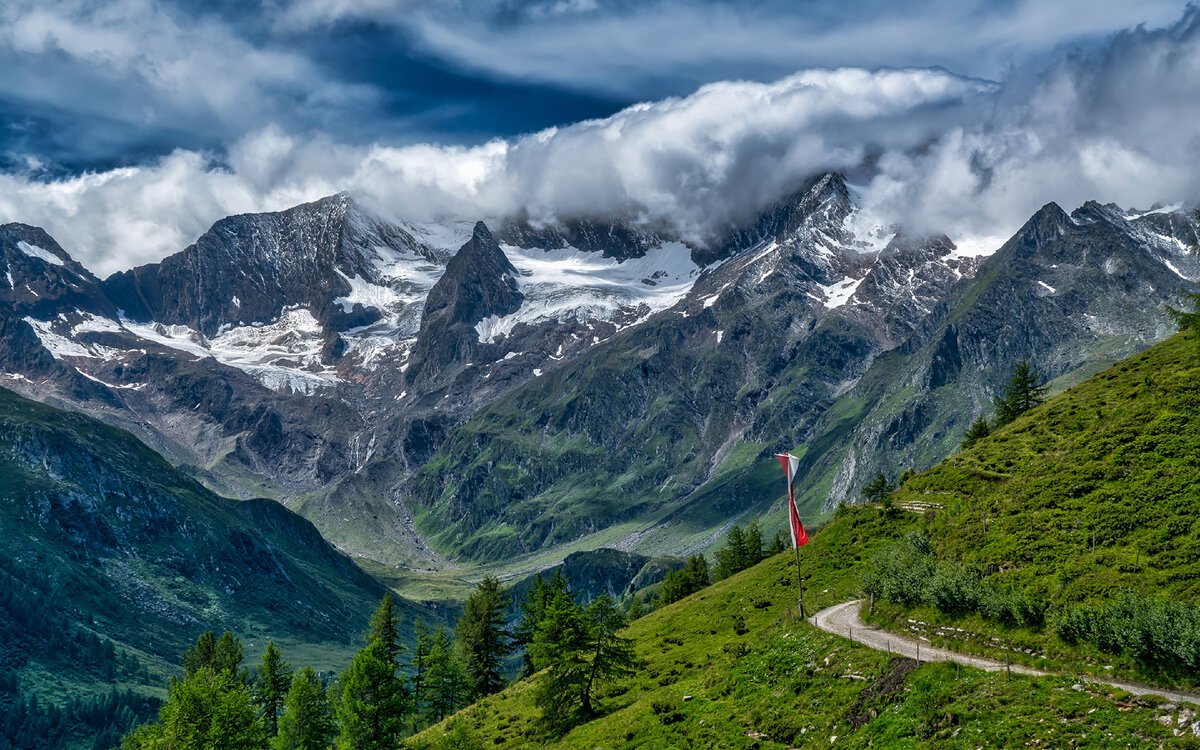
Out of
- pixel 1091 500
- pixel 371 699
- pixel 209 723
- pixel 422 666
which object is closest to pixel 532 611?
pixel 422 666

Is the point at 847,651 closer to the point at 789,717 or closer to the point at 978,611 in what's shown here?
the point at 789,717

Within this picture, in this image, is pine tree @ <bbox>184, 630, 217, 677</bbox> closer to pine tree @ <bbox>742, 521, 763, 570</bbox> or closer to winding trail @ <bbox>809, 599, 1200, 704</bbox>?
pine tree @ <bbox>742, 521, 763, 570</bbox>

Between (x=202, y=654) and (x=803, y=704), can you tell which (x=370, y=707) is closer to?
(x=803, y=704)

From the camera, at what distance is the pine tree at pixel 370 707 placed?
203 feet

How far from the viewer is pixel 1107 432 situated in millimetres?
66562

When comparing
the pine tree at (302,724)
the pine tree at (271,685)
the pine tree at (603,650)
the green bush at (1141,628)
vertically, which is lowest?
the pine tree at (271,685)

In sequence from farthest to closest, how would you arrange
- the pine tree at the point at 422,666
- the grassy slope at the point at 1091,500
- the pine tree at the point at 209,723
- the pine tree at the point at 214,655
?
the pine tree at the point at 214,655 → the pine tree at the point at 422,666 → the pine tree at the point at 209,723 → the grassy slope at the point at 1091,500

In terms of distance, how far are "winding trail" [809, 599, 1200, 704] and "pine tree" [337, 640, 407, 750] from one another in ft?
109

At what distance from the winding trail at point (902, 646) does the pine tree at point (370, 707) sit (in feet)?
109

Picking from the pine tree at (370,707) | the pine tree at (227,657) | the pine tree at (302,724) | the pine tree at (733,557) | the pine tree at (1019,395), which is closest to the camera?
the pine tree at (370,707)

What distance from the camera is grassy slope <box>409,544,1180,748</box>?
34.9 metres

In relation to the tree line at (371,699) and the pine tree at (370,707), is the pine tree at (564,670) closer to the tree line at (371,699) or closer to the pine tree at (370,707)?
the tree line at (371,699)

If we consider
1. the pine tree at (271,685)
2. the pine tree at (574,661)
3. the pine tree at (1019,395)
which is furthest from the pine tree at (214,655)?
the pine tree at (1019,395)

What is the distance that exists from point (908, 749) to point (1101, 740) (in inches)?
298
